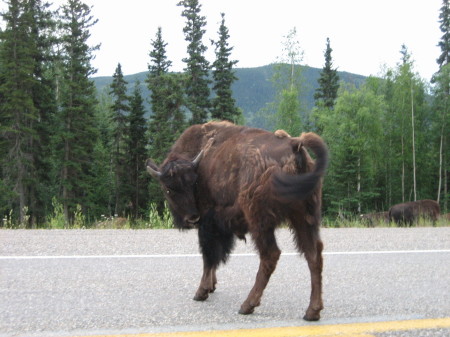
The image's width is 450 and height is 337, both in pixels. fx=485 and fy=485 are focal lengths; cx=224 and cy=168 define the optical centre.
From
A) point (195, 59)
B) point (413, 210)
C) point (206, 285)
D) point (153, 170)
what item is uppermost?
point (195, 59)

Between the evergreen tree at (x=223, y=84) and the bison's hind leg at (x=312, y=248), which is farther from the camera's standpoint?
the evergreen tree at (x=223, y=84)

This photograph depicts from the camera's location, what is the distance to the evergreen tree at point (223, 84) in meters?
40.2

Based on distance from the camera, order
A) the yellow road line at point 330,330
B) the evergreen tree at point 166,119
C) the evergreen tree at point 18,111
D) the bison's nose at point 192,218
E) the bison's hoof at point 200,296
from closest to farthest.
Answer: the yellow road line at point 330,330 < the bison's hoof at point 200,296 < the bison's nose at point 192,218 < the evergreen tree at point 18,111 < the evergreen tree at point 166,119

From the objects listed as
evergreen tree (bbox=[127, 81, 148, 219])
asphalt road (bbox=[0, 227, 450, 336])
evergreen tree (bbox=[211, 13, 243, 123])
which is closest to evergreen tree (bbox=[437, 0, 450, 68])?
evergreen tree (bbox=[211, 13, 243, 123])

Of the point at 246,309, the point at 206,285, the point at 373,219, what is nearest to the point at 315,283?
the point at 246,309

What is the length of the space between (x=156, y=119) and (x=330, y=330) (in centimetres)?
3840

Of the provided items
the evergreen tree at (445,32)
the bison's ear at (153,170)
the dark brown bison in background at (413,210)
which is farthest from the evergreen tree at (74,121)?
the evergreen tree at (445,32)

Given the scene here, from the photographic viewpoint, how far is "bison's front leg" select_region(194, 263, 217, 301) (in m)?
3.95

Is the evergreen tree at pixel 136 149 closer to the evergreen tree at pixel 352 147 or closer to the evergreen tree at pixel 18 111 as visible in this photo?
the evergreen tree at pixel 18 111

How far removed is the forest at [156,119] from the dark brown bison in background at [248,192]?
25.5 meters

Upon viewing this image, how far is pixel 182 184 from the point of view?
13.3ft

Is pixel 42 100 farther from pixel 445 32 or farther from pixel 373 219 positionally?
pixel 445 32

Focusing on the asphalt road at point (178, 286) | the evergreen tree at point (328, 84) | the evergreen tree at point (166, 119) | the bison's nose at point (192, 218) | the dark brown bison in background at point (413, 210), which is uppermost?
the evergreen tree at point (328, 84)

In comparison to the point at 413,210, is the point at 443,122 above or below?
above
